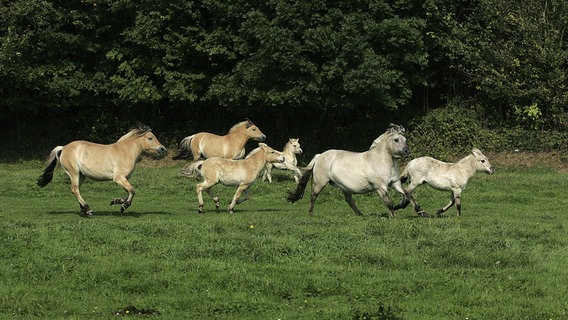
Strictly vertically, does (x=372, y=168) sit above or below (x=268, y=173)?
above

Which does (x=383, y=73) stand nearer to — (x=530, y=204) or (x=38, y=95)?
(x=530, y=204)

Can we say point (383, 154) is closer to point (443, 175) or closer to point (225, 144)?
point (443, 175)

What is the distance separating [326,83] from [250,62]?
312cm

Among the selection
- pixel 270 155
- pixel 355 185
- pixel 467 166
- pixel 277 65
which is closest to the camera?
pixel 355 185

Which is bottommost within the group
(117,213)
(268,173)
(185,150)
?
(268,173)

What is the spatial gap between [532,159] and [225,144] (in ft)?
43.8

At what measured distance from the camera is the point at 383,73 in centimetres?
3547

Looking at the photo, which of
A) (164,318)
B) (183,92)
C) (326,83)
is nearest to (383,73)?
(326,83)

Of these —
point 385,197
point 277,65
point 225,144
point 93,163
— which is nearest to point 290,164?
point 225,144

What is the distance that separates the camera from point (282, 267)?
1438 centimetres

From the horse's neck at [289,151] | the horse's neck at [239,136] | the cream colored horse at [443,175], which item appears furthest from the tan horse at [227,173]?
the horse's neck at [289,151]

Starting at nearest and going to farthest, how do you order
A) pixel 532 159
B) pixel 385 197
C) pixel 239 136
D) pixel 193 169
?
pixel 385 197 < pixel 193 169 < pixel 239 136 < pixel 532 159

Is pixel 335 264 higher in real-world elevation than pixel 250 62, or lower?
lower

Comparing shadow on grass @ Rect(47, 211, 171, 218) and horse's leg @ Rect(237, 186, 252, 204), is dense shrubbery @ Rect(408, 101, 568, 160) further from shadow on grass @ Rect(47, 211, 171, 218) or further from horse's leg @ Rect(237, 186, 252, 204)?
shadow on grass @ Rect(47, 211, 171, 218)
